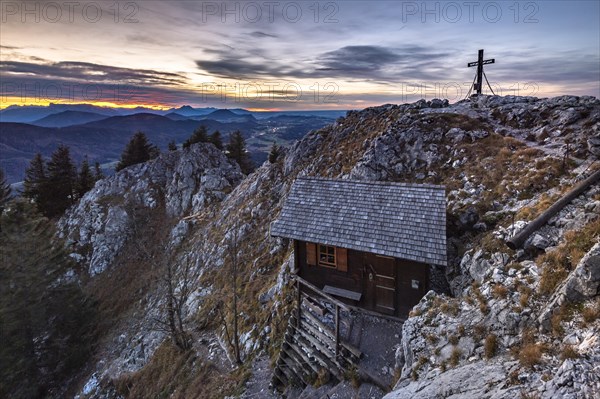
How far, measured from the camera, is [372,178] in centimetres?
2928

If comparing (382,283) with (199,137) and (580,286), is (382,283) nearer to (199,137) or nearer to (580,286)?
(580,286)

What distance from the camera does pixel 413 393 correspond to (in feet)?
29.1

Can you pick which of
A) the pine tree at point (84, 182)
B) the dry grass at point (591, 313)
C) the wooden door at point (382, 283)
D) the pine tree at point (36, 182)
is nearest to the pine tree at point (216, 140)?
the pine tree at point (84, 182)

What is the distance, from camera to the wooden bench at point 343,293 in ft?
57.8

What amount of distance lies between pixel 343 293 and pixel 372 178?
562 inches

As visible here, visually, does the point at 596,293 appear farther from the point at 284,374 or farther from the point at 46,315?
the point at 46,315

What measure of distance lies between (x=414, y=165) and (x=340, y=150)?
1063cm

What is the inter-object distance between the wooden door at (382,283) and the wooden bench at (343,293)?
0.81 m

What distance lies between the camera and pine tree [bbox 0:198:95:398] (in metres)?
Answer: 25.7

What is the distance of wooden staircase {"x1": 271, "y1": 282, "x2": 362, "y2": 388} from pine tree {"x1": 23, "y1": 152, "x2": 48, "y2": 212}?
58.0 meters

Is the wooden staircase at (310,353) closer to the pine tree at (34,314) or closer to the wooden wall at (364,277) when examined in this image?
the wooden wall at (364,277)

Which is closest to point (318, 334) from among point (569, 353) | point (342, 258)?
point (342, 258)

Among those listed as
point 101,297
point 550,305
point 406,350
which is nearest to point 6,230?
point 101,297

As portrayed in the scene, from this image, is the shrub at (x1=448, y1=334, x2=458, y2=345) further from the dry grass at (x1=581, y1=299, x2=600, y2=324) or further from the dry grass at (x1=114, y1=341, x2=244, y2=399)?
the dry grass at (x1=114, y1=341, x2=244, y2=399)
